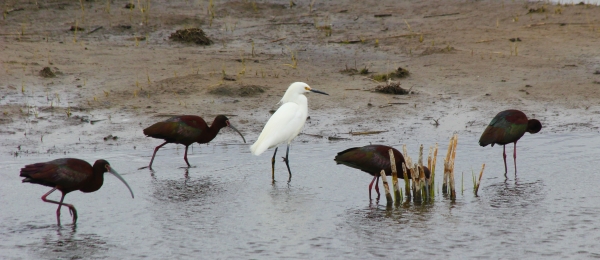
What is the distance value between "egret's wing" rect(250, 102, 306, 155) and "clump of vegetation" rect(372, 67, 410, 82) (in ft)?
11.6

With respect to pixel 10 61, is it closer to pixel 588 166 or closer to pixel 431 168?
pixel 431 168

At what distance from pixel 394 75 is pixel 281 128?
4.27m

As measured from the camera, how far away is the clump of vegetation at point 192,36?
1552cm

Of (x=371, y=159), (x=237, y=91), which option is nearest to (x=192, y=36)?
(x=237, y=91)

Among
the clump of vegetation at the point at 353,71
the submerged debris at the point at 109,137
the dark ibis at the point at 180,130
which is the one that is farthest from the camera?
the clump of vegetation at the point at 353,71

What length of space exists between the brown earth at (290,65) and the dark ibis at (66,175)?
10.4 feet

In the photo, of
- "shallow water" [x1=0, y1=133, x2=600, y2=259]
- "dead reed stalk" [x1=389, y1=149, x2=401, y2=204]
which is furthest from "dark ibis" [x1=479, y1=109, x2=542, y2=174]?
"dead reed stalk" [x1=389, y1=149, x2=401, y2=204]

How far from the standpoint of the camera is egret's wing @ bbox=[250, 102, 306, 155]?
9789 mm

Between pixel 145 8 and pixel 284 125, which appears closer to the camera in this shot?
pixel 284 125

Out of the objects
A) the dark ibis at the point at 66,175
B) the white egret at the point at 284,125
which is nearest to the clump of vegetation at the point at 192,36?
the white egret at the point at 284,125

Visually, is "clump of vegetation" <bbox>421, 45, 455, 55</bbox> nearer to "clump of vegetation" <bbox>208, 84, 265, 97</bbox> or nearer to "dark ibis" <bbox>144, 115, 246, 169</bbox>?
"clump of vegetation" <bbox>208, 84, 265, 97</bbox>

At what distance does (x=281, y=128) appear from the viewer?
9930 millimetres

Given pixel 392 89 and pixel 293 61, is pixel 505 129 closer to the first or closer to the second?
pixel 392 89

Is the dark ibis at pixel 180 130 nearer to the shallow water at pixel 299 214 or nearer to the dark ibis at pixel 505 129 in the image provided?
the shallow water at pixel 299 214
